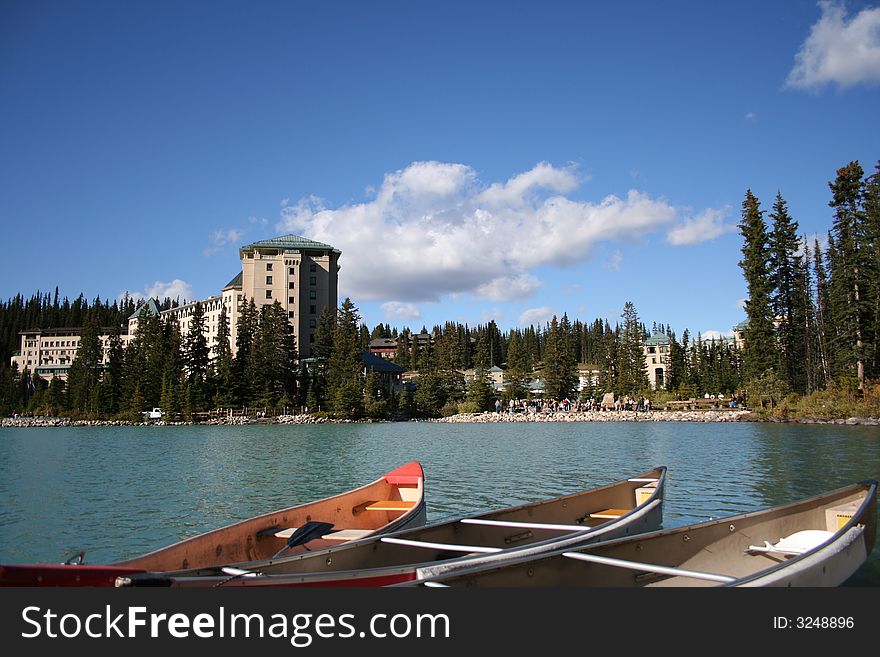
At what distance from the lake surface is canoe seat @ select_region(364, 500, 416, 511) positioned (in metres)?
2.13

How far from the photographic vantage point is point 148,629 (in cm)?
539

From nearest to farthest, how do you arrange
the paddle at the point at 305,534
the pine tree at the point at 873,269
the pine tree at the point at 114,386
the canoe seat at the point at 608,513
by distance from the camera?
1. the paddle at the point at 305,534
2. the canoe seat at the point at 608,513
3. the pine tree at the point at 873,269
4. the pine tree at the point at 114,386

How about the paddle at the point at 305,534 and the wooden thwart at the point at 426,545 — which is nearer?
the paddle at the point at 305,534

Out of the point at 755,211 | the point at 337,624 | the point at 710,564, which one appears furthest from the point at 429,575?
the point at 755,211

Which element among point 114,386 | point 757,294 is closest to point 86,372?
point 114,386

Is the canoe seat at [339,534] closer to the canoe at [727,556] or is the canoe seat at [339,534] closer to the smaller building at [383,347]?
the canoe at [727,556]

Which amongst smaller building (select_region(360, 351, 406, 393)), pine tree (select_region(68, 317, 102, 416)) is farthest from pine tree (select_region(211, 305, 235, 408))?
smaller building (select_region(360, 351, 406, 393))

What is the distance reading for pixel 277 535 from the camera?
940 centimetres

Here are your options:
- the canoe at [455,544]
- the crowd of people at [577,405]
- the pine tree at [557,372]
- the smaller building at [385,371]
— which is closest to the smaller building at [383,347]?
the smaller building at [385,371]

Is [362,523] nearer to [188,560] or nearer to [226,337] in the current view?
[188,560]

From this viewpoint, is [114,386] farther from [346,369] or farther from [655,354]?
[655,354]

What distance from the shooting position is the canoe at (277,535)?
5.68 meters

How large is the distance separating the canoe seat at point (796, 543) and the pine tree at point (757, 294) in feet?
181

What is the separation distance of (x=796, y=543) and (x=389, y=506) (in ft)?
23.3
